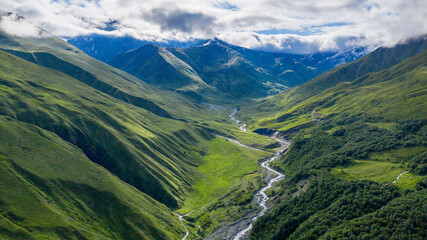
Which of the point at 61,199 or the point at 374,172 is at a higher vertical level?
the point at 374,172

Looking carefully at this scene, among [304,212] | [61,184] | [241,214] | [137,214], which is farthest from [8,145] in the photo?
[304,212]

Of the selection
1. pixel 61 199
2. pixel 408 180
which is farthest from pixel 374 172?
pixel 61 199

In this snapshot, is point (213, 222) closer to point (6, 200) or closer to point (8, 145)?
point (6, 200)

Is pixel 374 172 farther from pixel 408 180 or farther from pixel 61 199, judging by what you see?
pixel 61 199

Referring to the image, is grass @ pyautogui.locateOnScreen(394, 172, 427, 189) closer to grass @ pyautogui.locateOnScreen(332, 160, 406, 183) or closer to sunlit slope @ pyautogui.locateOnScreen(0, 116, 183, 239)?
grass @ pyautogui.locateOnScreen(332, 160, 406, 183)

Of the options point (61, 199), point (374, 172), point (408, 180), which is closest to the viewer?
point (61, 199)

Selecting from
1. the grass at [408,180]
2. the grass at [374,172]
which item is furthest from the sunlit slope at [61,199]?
the grass at [408,180]

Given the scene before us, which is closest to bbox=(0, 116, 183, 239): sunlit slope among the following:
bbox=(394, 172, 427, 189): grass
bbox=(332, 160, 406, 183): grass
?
bbox=(332, 160, 406, 183): grass

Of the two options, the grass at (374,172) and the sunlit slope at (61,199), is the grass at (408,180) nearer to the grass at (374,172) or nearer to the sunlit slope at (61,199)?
the grass at (374,172)
